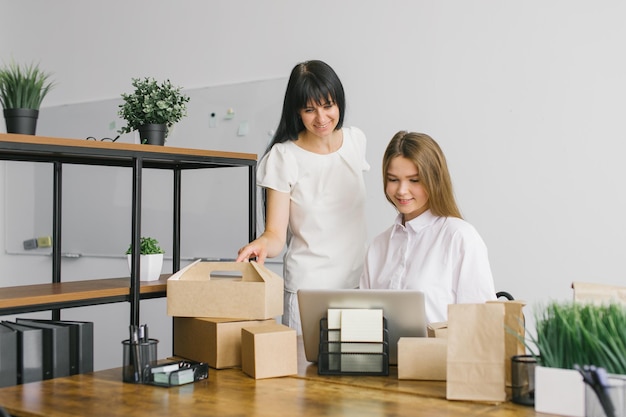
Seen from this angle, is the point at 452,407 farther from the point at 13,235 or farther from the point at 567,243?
the point at 13,235

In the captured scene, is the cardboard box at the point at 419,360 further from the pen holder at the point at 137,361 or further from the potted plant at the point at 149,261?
the potted plant at the point at 149,261

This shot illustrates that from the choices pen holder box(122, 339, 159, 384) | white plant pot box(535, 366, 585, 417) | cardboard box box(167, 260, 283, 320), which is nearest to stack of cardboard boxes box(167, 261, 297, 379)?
cardboard box box(167, 260, 283, 320)

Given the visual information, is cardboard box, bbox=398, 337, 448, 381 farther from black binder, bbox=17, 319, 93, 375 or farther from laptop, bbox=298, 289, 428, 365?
black binder, bbox=17, 319, 93, 375

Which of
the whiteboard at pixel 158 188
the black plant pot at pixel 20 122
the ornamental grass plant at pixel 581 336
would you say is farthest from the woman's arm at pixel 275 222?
the whiteboard at pixel 158 188

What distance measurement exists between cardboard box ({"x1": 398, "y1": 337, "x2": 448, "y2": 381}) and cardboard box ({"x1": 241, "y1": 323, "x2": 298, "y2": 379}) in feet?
0.84

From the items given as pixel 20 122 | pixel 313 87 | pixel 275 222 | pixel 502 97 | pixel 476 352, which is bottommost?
pixel 476 352

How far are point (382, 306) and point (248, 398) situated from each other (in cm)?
41

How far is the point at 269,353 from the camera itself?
1798mm

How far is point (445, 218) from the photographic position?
223 cm

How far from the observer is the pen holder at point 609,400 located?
4.11 ft

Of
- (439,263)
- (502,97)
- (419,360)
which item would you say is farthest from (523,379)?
(502,97)

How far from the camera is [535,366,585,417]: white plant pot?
1403 millimetres

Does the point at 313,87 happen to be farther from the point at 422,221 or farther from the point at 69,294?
the point at 69,294

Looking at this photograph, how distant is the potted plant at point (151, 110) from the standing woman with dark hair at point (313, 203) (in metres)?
0.34
